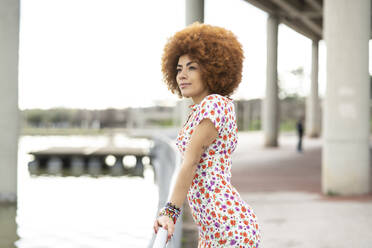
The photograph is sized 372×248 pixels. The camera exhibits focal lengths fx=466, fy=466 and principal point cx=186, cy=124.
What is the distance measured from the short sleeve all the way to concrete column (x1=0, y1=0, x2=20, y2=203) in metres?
9.29

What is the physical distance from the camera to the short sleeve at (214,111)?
166 centimetres

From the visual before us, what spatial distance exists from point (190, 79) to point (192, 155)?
346 mm

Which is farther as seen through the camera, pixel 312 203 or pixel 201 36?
pixel 312 203

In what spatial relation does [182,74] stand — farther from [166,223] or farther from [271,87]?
[271,87]

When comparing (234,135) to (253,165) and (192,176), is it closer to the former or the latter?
(192,176)

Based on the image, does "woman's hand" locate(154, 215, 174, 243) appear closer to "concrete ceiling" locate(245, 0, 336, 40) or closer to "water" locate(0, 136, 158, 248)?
"water" locate(0, 136, 158, 248)

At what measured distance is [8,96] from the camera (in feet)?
33.4

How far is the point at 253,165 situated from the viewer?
15844 mm

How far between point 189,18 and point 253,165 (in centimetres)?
546

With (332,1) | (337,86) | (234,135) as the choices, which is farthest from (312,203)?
(234,135)

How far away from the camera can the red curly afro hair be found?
180 centimetres

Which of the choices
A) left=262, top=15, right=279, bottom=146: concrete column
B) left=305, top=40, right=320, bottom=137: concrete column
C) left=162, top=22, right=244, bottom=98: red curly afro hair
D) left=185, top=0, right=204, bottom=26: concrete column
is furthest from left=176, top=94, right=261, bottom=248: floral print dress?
left=305, top=40, right=320, bottom=137: concrete column

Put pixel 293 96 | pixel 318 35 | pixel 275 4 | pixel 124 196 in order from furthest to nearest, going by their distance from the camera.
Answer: pixel 293 96
pixel 318 35
pixel 275 4
pixel 124 196

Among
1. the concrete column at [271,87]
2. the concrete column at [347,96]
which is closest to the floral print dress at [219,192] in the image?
the concrete column at [347,96]
